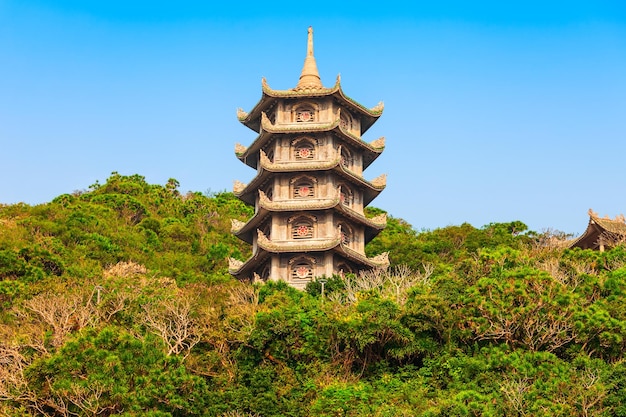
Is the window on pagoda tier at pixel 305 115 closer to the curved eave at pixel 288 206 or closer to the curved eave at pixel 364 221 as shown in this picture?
the curved eave at pixel 288 206

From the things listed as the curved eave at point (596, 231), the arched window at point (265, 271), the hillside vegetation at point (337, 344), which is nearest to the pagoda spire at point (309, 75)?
the arched window at point (265, 271)

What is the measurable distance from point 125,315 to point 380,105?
14997 millimetres

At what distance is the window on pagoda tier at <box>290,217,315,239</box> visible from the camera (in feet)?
110

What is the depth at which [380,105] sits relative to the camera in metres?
37.1

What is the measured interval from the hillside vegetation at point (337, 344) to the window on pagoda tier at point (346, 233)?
9.46 feet

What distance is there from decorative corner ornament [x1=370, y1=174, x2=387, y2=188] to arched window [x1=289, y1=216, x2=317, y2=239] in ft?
10.8

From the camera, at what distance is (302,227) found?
33656mm

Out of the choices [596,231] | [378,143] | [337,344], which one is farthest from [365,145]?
[337,344]

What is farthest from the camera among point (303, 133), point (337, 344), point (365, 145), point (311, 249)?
point (365, 145)

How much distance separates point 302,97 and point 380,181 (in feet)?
14.0

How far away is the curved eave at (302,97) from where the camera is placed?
116ft

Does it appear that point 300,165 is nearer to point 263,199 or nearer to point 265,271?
point 263,199

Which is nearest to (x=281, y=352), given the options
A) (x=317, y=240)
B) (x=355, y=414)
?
(x=355, y=414)

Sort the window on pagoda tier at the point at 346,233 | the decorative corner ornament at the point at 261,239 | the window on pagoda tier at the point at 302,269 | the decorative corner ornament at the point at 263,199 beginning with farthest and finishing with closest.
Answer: the window on pagoda tier at the point at 346,233 → the decorative corner ornament at the point at 263,199 → the window on pagoda tier at the point at 302,269 → the decorative corner ornament at the point at 261,239
